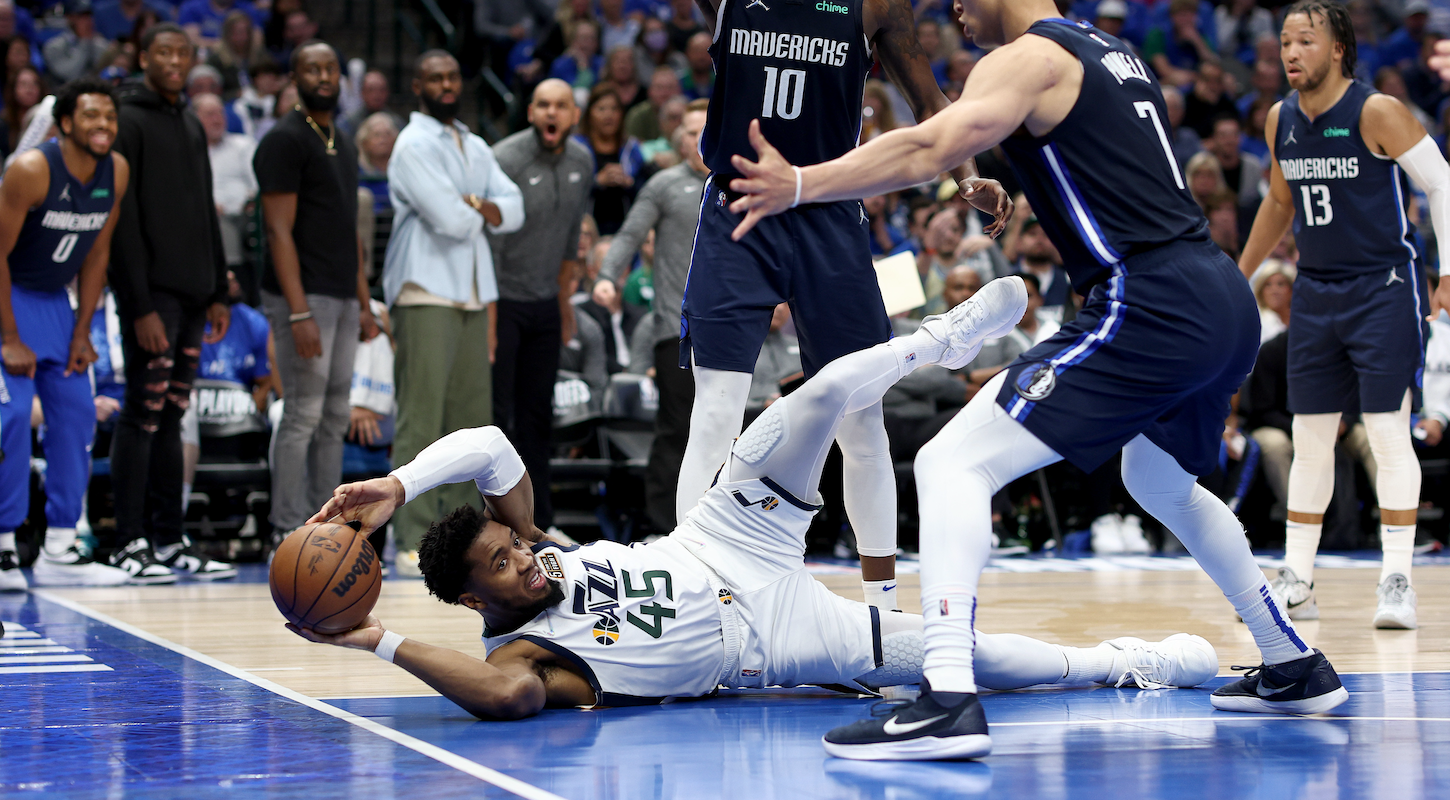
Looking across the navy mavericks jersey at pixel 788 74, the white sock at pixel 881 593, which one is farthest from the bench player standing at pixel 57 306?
the white sock at pixel 881 593

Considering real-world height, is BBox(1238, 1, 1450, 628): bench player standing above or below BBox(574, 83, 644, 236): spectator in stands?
below

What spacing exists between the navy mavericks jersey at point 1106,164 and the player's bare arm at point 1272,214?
99.7 inches

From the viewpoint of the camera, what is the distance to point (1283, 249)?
11523 mm

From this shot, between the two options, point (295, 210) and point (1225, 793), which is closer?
point (1225, 793)

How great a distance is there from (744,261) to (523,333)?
12.2ft

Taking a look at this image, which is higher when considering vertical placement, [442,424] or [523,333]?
[523,333]

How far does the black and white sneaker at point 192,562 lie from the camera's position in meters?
6.93

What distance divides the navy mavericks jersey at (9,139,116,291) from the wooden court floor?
143cm

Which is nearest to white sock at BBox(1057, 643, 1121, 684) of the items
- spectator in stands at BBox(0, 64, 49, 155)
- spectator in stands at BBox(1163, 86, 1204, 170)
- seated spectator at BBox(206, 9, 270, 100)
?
spectator in stands at BBox(0, 64, 49, 155)

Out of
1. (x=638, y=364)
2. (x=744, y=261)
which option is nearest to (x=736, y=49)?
(x=744, y=261)

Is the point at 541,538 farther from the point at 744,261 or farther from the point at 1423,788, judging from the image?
the point at 1423,788

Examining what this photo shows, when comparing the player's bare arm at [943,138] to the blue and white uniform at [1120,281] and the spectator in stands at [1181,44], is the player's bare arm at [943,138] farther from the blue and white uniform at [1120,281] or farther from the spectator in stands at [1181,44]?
the spectator in stands at [1181,44]

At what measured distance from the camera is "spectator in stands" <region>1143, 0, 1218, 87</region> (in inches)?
569

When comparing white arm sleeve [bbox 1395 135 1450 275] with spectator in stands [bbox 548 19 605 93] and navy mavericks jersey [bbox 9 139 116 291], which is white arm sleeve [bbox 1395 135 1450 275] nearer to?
navy mavericks jersey [bbox 9 139 116 291]
